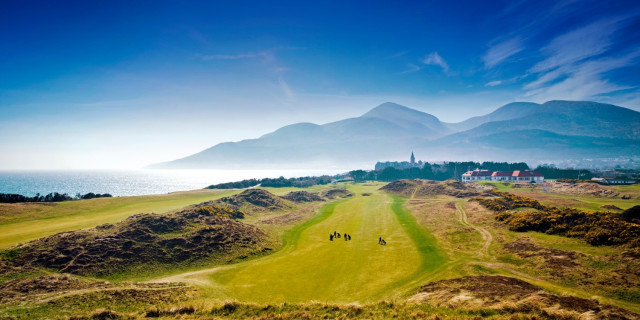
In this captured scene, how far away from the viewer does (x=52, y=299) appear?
16812 millimetres

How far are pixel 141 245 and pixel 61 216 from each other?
34972 mm

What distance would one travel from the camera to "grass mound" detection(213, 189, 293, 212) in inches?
2506

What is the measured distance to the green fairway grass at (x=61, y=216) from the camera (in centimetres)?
3600

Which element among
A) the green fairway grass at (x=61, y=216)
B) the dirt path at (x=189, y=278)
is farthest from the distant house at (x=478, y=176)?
the dirt path at (x=189, y=278)

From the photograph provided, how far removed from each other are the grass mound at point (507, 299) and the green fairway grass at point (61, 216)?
42.3 m

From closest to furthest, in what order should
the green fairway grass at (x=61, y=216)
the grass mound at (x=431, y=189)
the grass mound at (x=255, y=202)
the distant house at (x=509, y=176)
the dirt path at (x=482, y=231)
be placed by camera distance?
the dirt path at (x=482, y=231) < the green fairway grass at (x=61, y=216) < the grass mound at (x=255, y=202) < the grass mound at (x=431, y=189) < the distant house at (x=509, y=176)

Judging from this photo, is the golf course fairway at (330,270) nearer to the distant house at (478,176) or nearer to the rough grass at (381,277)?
the rough grass at (381,277)

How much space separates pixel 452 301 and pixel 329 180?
158 metres

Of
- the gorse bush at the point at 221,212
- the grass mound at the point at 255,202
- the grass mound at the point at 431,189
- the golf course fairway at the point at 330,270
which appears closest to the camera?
the golf course fairway at the point at 330,270

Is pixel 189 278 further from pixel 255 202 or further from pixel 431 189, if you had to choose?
pixel 431 189

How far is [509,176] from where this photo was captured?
498 ft

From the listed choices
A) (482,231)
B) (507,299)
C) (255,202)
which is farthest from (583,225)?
(255,202)

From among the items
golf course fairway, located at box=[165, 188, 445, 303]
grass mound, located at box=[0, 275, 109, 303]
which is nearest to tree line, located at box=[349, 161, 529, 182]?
golf course fairway, located at box=[165, 188, 445, 303]

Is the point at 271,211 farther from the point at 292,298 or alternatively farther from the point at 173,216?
the point at 292,298
